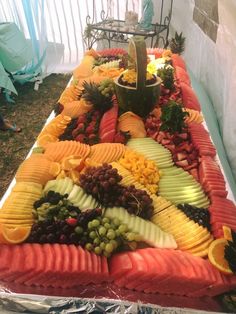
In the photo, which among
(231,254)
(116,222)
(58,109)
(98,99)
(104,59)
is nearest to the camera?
(231,254)

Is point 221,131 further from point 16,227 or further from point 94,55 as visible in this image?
point 16,227

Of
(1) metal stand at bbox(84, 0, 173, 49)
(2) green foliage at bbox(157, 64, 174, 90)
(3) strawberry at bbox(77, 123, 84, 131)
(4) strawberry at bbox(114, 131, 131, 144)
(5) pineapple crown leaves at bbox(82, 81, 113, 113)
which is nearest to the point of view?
(4) strawberry at bbox(114, 131, 131, 144)

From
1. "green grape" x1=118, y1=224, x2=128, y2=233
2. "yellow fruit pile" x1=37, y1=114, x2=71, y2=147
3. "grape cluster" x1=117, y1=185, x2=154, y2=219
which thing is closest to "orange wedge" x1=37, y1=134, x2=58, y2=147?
"yellow fruit pile" x1=37, y1=114, x2=71, y2=147

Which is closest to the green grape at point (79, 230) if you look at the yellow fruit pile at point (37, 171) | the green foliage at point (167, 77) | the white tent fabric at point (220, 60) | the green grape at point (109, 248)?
the green grape at point (109, 248)

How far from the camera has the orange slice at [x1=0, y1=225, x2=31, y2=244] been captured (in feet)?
3.48

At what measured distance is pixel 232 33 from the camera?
2141 millimetres

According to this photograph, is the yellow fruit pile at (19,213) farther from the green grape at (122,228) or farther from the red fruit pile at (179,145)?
the red fruit pile at (179,145)

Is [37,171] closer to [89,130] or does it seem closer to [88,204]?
[88,204]

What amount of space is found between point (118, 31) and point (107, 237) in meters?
3.07

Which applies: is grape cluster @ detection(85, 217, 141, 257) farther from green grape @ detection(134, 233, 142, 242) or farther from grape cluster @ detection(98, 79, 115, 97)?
grape cluster @ detection(98, 79, 115, 97)

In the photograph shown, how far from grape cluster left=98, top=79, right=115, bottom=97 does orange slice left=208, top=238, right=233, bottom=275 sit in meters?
1.18

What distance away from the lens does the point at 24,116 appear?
3496mm

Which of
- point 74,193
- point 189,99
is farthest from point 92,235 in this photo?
point 189,99

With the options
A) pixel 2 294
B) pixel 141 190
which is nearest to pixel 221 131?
pixel 141 190
